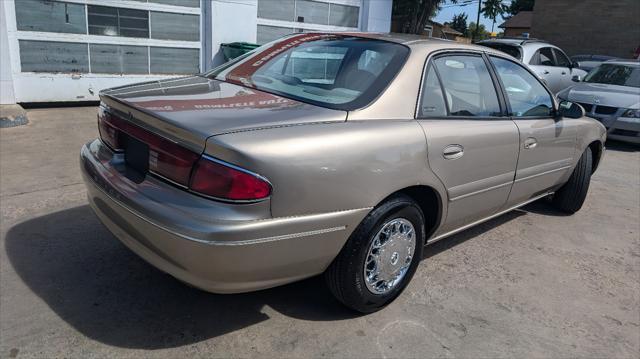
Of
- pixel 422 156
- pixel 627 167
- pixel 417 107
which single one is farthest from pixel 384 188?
pixel 627 167

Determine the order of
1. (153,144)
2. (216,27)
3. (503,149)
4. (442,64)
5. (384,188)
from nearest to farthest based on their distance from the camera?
(153,144), (384,188), (442,64), (503,149), (216,27)

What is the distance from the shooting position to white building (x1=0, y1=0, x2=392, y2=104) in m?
7.83

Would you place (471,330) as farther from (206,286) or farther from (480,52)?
(480,52)

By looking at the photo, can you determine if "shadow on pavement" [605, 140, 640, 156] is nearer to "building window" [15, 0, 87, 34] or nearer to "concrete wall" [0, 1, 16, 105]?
"building window" [15, 0, 87, 34]

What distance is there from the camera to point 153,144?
241 cm

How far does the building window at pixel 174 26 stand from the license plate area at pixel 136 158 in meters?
7.21

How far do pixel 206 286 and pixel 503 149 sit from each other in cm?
227

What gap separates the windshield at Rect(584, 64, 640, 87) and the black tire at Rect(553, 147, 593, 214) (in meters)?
5.55

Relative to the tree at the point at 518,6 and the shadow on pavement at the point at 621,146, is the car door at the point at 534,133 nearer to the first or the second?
the shadow on pavement at the point at 621,146

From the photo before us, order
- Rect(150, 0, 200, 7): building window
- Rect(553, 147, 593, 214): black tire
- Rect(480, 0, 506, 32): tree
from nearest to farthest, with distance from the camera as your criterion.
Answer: Rect(553, 147, 593, 214): black tire
Rect(150, 0, 200, 7): building window
Rect(480, 0, 506, 32): tree

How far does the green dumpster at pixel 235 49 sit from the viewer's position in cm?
942

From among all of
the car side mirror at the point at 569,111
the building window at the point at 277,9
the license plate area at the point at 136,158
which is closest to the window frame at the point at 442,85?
the car side mirror at the point at 569,111

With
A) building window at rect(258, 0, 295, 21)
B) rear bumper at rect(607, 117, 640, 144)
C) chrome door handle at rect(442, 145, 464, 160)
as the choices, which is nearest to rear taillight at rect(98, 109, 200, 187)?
chrome door handle at rect(442, 145, 464, 160)

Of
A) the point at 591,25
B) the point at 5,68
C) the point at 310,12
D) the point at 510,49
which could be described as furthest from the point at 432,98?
the point at 591,25
